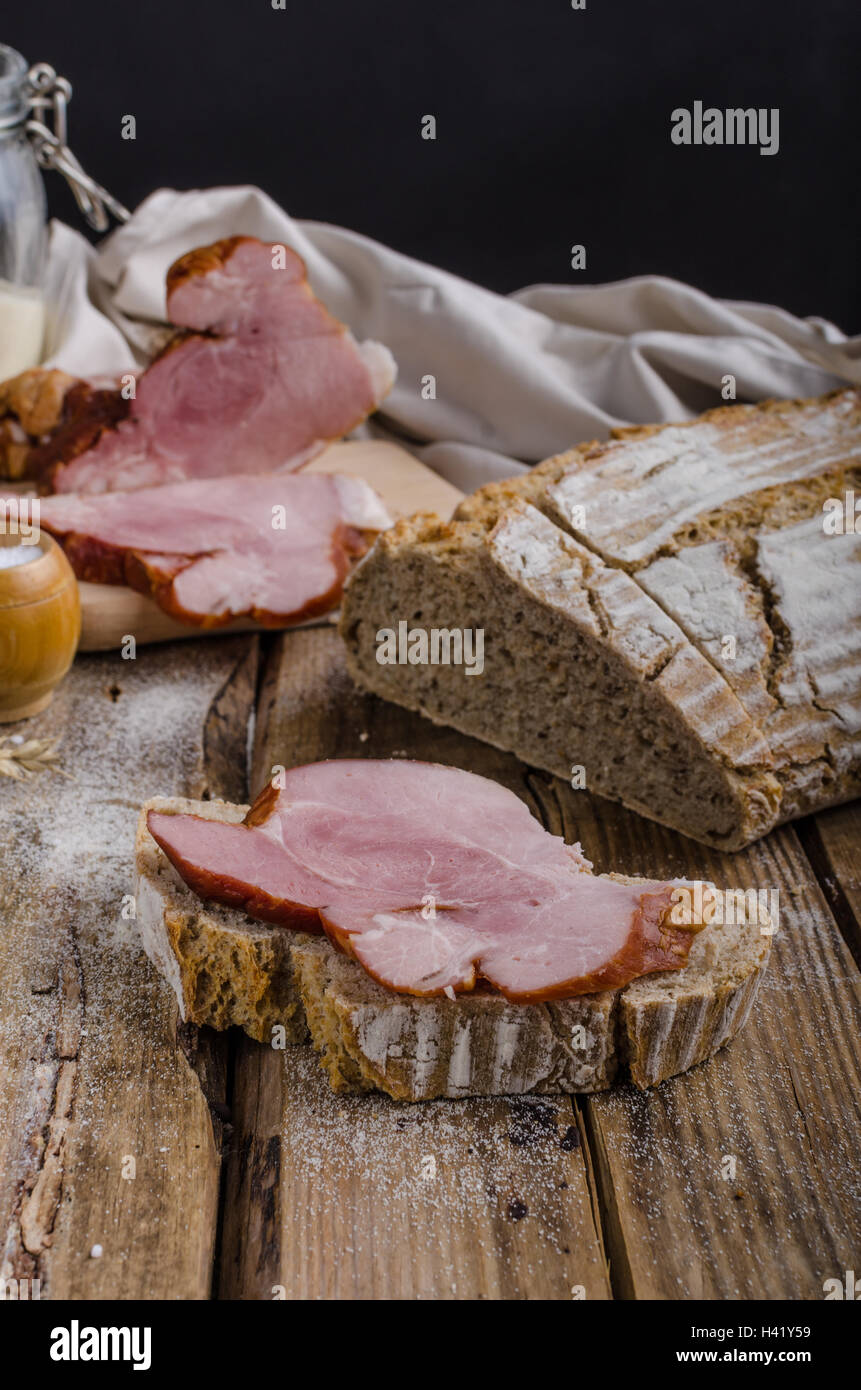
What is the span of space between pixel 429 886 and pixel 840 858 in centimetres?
108

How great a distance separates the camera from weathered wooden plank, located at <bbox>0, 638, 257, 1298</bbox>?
6.60 feet

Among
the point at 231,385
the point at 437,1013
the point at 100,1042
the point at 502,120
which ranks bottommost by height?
the point at 100,1042

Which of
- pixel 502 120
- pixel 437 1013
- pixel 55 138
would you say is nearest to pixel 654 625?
pixel 437 1013

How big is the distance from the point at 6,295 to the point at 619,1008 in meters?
3.17

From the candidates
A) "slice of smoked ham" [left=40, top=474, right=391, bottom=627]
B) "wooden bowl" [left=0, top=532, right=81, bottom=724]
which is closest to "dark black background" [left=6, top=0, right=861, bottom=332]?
"slice of smoked ham" [left=40, top=474, right=391, bottom=627]

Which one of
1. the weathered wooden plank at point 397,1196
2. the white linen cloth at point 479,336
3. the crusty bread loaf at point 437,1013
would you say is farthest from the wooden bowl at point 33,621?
the white linen cloth at point 479,336

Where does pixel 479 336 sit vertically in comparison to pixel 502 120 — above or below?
below

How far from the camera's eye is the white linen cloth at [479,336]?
4324 millimetres

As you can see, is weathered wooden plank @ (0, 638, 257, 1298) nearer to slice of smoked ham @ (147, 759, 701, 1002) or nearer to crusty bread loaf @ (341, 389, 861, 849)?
slice of smoked ham @ (147, 759, 701, 1002)

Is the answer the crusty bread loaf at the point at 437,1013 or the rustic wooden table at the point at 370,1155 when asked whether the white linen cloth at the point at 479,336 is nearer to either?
the rustic wooden table at the point at 370,1155

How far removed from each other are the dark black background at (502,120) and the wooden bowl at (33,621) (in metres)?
2.58

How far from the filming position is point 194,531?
144 inches

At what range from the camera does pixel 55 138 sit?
4.18 m

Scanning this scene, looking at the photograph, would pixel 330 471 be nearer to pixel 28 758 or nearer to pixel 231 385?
pixel 231 385
